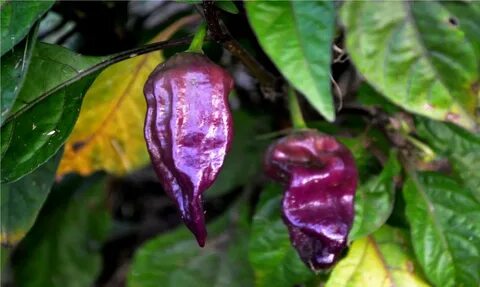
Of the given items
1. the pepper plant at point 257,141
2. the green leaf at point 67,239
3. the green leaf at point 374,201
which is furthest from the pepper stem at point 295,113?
the green leaf at point 67,239

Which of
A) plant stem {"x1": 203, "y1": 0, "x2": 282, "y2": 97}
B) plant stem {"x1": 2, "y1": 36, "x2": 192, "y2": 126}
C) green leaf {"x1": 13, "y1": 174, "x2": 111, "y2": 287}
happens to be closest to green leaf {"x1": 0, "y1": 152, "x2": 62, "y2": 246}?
plant stem {"x1": 2, "y1": 36, "x2": 192, "y2": 126}

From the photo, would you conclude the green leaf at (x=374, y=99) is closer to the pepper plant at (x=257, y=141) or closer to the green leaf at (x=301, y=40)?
the pepper plant at (x=257, y=141)

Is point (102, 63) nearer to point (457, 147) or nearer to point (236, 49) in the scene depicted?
point (236, 49)

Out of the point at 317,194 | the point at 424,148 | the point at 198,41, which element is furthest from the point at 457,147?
the point at 198,41

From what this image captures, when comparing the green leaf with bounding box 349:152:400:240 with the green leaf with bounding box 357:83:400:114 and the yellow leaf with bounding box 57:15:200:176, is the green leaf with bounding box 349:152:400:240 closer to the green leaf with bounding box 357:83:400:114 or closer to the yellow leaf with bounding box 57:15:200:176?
Result: the green leaf with bounding box 357:83:400:114

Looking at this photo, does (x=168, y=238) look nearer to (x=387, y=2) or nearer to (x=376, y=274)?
(x=376, y=274)
